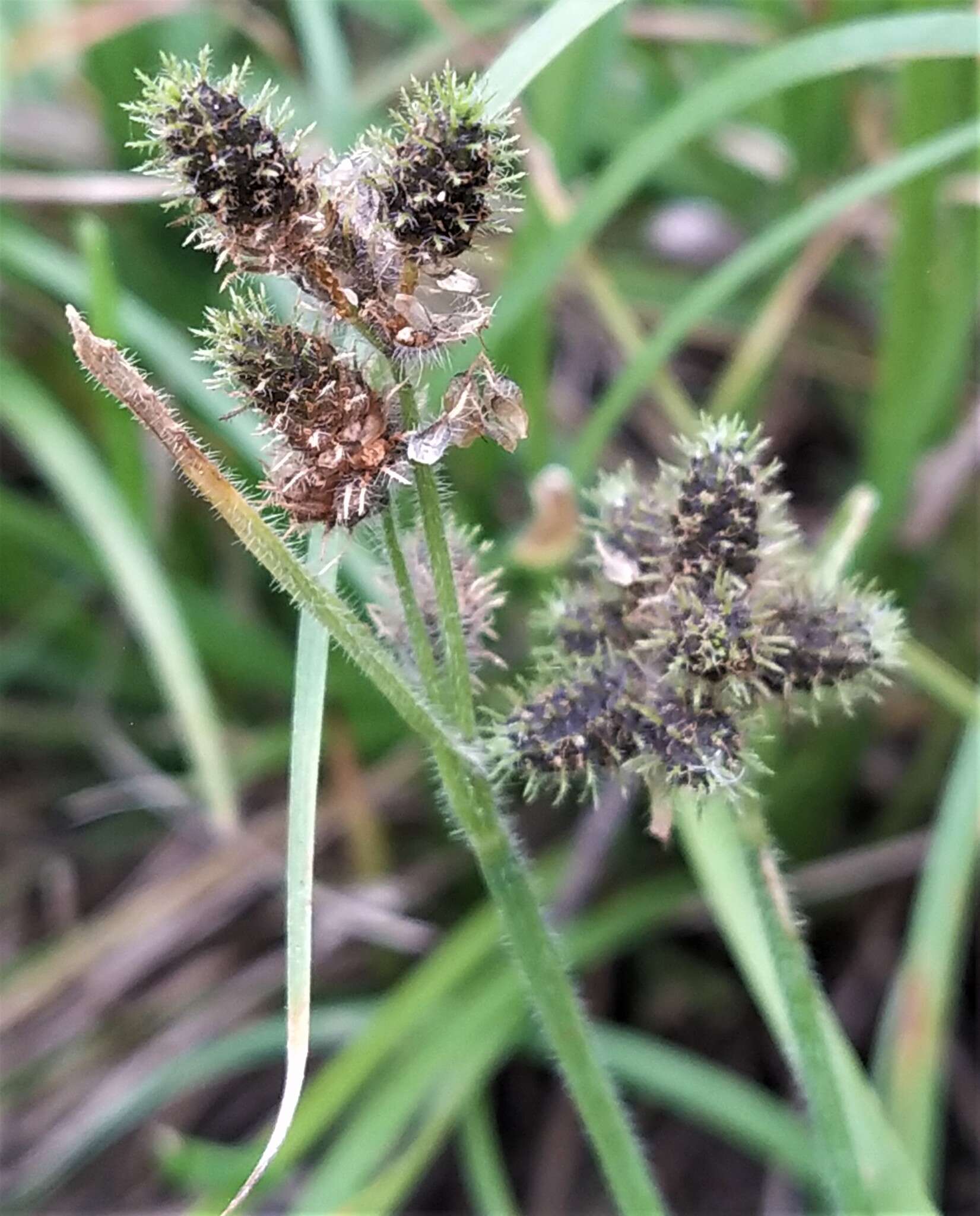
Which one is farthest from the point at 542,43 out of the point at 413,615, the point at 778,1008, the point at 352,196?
the point at 778,1008

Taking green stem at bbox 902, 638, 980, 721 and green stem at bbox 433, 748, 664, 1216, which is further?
green stem at bbox 902, 638, 980, 721

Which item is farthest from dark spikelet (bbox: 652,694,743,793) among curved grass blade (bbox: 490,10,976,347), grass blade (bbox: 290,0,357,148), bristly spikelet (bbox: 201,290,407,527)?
grass blade (bbox: 290,0,357,148)

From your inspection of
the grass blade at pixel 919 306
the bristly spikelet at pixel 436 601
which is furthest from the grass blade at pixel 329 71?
the bristly spikelet at pixel 436 601

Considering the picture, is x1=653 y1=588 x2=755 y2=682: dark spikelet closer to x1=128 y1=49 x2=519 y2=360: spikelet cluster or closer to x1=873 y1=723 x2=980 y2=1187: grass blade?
x1=128 y1=49 x2=519 y2=360: spikelet cluster

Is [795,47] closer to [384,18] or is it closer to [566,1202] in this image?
[384,18]

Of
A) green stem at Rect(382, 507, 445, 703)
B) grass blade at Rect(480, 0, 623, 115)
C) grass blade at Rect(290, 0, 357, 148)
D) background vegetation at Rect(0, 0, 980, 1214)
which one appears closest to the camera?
green stem at Rect(382, 507, 445, 703)

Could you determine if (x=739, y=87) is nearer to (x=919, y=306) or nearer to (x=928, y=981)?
(x=919, y=306)

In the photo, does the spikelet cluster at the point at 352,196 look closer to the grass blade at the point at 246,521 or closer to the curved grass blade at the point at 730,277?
the grass blade at the point at 246,521
